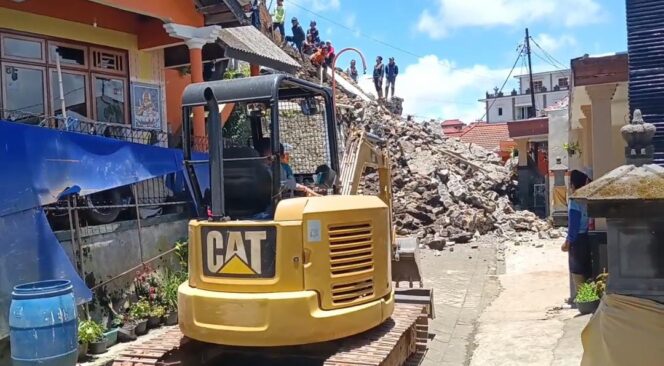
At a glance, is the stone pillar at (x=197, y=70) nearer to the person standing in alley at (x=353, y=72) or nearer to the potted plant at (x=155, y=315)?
the potted plant at (x=155, y=315)

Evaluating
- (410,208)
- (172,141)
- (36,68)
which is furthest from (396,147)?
(36,68)

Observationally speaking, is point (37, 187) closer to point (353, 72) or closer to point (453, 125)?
point (353, 72)

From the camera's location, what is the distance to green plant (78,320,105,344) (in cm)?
768

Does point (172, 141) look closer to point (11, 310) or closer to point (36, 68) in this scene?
point (36, 68)

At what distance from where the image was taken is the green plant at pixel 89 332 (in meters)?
7.68

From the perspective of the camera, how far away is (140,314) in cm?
889

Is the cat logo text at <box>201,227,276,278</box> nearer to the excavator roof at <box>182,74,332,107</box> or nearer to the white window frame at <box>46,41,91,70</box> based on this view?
the excavator roof at <box>182,74,332,107</box>

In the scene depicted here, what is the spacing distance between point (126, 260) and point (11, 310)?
303 cm

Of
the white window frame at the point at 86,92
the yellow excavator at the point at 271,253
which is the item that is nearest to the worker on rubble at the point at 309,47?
the white window frame at the point at 86,92

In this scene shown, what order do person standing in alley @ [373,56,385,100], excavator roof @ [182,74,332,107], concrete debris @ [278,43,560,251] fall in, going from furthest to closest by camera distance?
1. person standing in alley @ [373,56,385,100]
2. concrete debris @ [278,43,560,251]
3. excavator roof @ [182,74,332,107]

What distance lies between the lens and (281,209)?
5.33 metres

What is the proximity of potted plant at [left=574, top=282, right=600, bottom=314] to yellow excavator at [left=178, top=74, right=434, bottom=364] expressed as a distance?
11.6 feet

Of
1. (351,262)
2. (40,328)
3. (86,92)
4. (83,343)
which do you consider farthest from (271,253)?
(86,92)

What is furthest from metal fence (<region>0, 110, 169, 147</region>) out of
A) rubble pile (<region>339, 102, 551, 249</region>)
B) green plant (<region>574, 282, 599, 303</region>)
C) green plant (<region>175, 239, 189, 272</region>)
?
rubble pile (<region>339, 102, 551, 249</region>)
